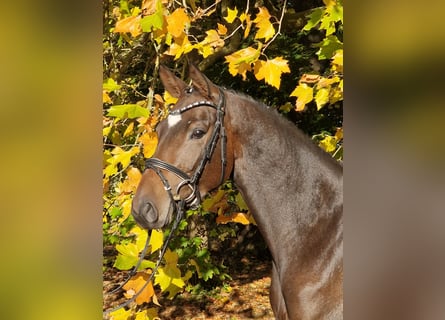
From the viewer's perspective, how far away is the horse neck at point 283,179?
7.70 feet

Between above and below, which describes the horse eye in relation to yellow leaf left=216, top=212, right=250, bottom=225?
above

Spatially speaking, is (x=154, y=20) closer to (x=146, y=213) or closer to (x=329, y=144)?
(x=146, y=213)

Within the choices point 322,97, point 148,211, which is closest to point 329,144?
point 322,97

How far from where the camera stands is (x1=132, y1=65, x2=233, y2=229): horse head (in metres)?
2.35

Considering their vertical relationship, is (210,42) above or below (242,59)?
above

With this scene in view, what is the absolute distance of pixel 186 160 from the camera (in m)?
2.40

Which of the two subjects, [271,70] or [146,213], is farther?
[271,70]

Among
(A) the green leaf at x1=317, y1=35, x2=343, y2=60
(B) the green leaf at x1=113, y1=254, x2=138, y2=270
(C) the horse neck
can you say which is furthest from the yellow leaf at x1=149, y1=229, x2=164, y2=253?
(A) the green leaf at x1=317, y1=35, x2=343, y2=60

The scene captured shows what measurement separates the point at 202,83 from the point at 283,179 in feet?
2.51

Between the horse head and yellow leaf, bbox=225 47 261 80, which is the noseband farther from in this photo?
yellow leaf, bbox=225 47 261 80

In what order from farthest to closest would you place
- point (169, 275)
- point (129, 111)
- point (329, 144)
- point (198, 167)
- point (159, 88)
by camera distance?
1. point (159, 88)
2. point (329, 144)
3. point (169, 275)
4. point (129, 111)
5. point (198, 167)

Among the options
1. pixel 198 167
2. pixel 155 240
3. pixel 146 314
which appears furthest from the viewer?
pixel 146 314
